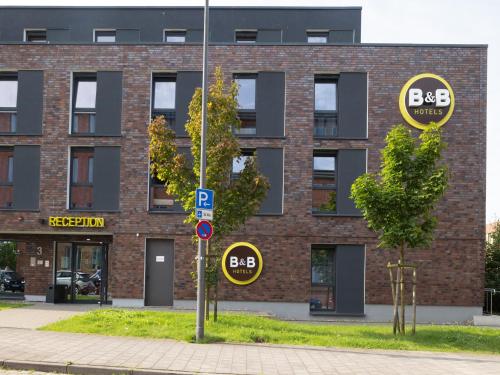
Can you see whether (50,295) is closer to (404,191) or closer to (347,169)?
(347,169)

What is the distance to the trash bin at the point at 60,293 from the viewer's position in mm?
22639

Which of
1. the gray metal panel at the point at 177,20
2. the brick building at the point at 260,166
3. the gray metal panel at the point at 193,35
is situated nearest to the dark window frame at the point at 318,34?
the gray metal panel at the point at 177,20

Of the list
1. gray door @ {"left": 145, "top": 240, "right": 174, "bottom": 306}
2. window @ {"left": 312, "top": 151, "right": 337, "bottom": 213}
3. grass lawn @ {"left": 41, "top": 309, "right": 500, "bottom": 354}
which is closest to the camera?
grass lawn @ {"left": 41, "top": 309, "right": 500, "bottom": 354}

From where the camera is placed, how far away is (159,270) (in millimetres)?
22250

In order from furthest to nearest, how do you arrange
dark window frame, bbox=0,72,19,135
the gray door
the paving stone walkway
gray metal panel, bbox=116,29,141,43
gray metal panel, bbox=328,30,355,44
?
gray metal panel, bbox=116,29,141,43 < gray metal panel, bbox=328,30,355,44 < dark window frame, bbox=0,72,19,135 < the gray door < the paving stone walkway

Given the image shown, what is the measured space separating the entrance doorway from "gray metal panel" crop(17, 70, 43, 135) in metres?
4.55

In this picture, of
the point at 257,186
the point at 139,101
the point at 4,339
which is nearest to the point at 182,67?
the point at 139,101

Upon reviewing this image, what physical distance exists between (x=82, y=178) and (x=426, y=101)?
1302 centimetres

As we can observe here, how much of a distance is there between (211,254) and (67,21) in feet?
57.4

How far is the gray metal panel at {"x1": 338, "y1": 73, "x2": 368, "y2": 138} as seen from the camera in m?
22.4

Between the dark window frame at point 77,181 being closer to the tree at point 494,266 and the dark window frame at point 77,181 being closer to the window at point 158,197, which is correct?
the window at point 158,197

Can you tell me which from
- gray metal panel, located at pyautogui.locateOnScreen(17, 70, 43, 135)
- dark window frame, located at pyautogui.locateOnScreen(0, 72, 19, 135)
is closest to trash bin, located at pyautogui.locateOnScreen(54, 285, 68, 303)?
gray metal panel, located at pyautogui.locateOnScreen(17, 70, 43, 135)

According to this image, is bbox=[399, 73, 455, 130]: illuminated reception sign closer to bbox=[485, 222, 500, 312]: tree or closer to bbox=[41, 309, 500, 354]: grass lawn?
Result: bbox=[485, 222, 500, 312]: tree

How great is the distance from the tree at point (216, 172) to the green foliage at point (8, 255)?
34.1 ft
